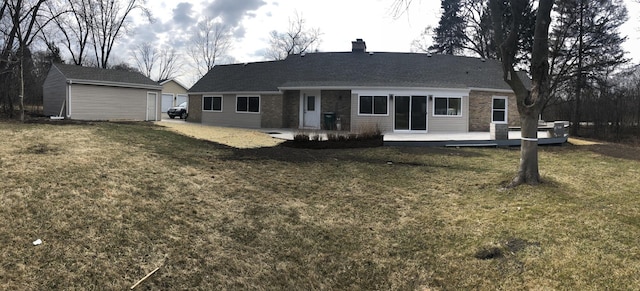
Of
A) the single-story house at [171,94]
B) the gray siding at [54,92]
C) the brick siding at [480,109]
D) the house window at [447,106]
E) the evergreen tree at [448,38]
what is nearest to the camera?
the house window at [447,106]

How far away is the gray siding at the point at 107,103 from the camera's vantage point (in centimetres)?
2433

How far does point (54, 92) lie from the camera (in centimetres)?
2661

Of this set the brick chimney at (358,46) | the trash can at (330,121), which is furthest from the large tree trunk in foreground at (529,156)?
the brick chimney at (358,46)

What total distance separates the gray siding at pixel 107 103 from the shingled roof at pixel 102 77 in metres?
0.40

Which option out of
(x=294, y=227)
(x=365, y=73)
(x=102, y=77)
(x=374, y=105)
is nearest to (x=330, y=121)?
(x=374, y=105)

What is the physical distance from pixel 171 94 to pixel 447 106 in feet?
112

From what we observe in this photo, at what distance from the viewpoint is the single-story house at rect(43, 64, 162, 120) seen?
24.3 meters

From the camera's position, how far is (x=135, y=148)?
378 inches

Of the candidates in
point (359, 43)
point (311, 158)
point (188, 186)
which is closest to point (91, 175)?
point (188, 186)

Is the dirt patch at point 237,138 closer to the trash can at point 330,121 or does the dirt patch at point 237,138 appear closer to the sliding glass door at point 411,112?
the trash can at point 330,121

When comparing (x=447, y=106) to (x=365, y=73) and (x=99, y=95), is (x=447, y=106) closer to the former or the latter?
(x=365, y=73)

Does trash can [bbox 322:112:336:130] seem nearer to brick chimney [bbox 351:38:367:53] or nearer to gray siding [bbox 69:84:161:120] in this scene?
brick chimney [bbox 351:38:367:53]

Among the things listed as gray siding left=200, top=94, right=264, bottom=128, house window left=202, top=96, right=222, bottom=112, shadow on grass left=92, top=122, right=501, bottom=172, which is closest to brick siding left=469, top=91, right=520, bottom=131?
shadow on grass left=92, top=122, right=501, bottom=172

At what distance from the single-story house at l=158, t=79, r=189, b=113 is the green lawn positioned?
125 ft
